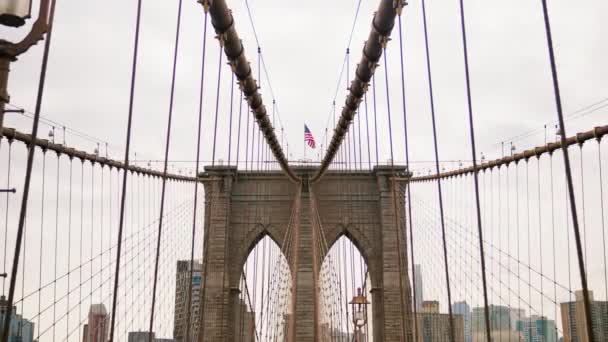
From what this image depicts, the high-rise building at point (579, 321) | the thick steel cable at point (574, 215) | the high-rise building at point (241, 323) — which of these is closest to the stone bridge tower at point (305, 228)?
the high-rise building at point (241, 323)

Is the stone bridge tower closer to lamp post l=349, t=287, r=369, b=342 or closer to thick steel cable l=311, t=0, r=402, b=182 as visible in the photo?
lamp post l=349, t=287, r=369, b=342

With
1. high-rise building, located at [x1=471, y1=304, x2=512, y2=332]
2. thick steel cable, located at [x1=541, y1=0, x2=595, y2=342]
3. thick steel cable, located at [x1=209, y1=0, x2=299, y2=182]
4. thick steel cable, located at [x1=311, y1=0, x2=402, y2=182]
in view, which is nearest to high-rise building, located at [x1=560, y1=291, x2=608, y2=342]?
high-rise building, located at [x1=471, y1=304, x2=512, y2=332]

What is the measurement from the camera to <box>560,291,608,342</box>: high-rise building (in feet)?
27.9

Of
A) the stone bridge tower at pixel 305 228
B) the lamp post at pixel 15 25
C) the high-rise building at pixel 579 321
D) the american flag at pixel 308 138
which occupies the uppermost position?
the american flag at pixel 308 138

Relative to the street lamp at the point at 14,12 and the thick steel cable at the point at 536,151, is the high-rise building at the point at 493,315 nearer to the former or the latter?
the thick steel cable at the point at 536,151

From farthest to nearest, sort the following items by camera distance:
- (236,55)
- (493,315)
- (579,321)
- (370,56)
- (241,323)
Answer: (241,323) < (493,315) < (579,321) < (370,56) < (236,55)

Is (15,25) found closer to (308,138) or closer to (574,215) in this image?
(574,215)

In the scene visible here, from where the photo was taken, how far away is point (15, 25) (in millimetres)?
2549

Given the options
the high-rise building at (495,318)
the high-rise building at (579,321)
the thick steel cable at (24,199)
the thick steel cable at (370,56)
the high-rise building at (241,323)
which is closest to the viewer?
the thick steel cable at (24,199)

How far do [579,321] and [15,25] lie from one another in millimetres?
8916

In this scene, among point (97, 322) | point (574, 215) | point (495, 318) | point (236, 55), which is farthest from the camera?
point (97, 322)

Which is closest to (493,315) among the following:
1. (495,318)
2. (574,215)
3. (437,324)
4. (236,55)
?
(495,318)

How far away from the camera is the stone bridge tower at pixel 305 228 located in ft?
66.2

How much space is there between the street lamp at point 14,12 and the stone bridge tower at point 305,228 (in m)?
17.3
